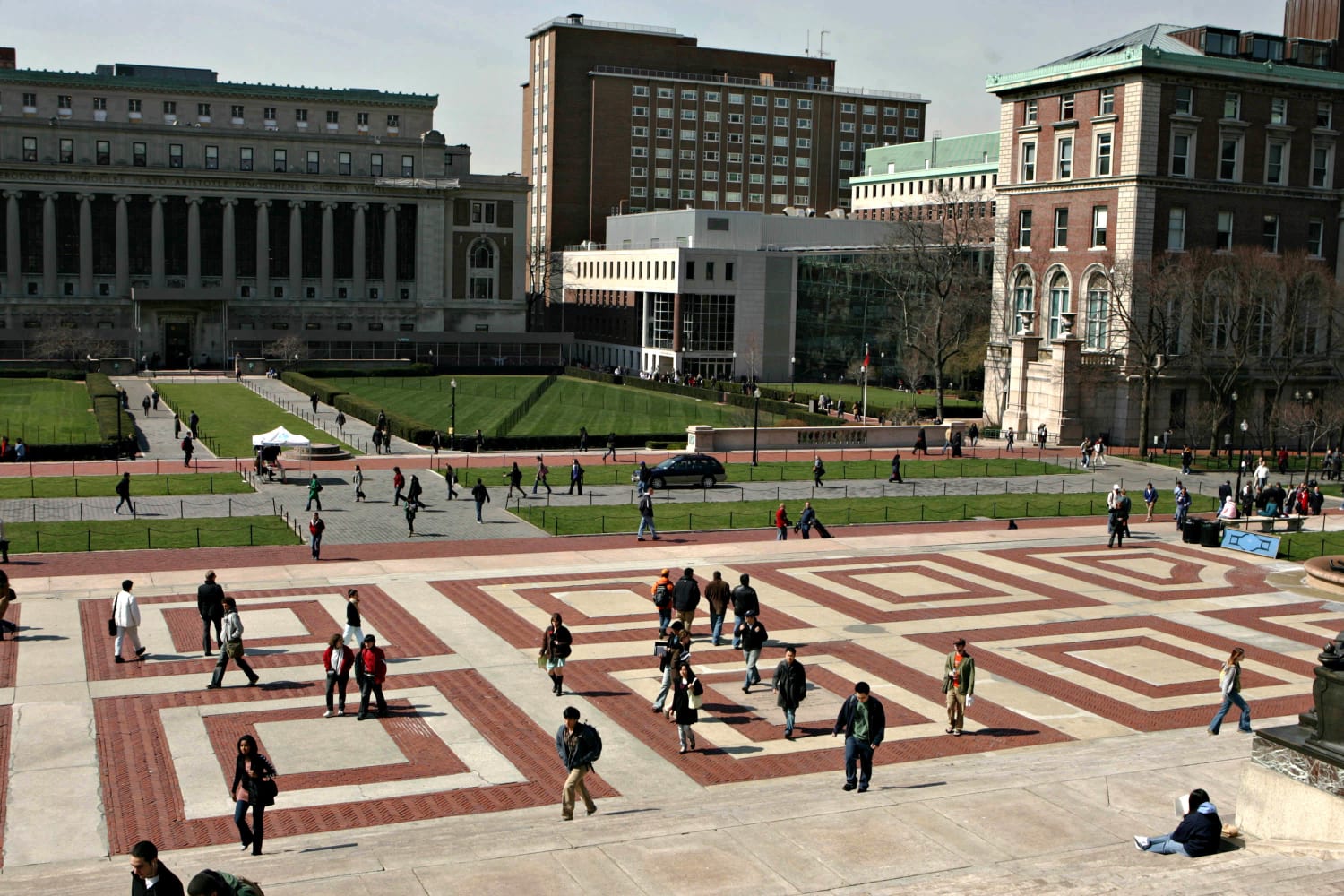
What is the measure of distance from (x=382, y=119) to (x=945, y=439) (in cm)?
7808

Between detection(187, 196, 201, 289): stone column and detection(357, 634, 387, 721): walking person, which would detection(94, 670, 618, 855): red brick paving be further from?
detection(187, 196, 201, 289): stone column

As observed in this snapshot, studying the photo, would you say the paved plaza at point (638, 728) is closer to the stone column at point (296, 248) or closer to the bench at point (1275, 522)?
the bench at point (1275, 522)

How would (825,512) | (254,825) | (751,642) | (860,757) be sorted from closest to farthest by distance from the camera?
(254,825) < (860,757) < (751,642) < (825,512)

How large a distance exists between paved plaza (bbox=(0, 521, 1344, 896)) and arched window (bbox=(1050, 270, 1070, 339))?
3927cm

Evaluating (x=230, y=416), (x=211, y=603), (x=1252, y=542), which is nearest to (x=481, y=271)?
(x=230, y=416)

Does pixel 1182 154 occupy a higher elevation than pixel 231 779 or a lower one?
higher

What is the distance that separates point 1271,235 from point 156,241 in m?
93.3

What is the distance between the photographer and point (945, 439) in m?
75.4

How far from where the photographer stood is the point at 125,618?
91.4 ft

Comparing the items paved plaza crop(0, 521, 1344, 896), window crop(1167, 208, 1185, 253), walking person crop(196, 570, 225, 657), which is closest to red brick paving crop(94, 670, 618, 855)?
paved plaza crop(0, 521, 1344, 896)

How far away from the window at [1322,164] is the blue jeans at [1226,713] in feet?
204

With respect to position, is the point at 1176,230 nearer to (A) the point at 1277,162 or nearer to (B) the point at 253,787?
(A) the point at 1277,162

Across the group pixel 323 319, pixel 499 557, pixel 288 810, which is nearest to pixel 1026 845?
pixel 288 810

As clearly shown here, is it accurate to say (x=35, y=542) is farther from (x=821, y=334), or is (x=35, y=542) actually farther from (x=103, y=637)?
(x=821, y=334)
